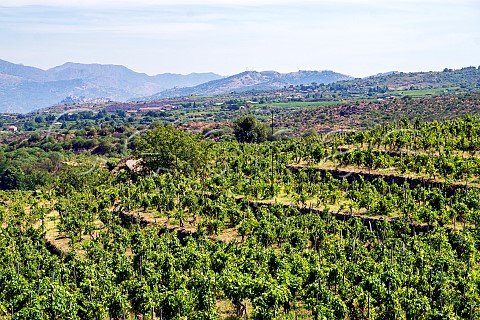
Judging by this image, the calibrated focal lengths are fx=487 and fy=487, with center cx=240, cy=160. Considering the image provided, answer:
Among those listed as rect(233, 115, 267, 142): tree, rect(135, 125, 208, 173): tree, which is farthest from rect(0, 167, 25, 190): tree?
rect(135, 125, 208, 173): tree

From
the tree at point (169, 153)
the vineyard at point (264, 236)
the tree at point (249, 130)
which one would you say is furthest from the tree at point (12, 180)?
the tree at point (169, 153)

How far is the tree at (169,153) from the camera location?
2028 inches

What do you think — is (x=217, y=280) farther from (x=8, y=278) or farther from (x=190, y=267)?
(x=8, y=278)

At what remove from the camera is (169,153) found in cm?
5134

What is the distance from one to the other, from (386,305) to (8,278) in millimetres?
17678

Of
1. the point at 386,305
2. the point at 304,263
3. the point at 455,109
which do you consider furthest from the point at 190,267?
the point at 455,109

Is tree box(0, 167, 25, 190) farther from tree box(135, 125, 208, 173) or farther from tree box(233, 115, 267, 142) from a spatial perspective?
tree box(135, 125, 208, 173)

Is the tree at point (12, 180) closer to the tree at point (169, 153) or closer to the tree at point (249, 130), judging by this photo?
the tree at point (249, 130)

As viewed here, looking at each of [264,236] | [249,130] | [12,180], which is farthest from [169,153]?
[12,180]

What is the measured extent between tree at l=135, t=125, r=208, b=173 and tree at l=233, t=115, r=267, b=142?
28595 mm

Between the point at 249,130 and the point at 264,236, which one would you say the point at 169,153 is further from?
the point at 249,130

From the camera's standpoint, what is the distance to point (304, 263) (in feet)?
78.1

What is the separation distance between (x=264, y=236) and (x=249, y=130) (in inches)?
2019

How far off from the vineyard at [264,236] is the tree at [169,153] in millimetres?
157
